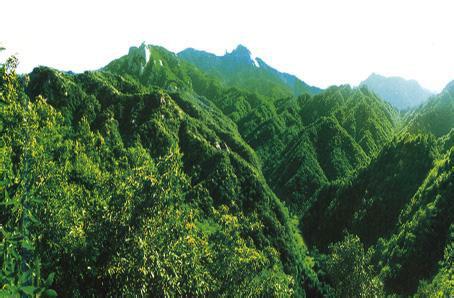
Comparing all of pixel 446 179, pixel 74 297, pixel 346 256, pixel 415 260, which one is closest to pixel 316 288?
pixel 415 260

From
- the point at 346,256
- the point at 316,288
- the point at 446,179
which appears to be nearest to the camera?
the point at 346,256

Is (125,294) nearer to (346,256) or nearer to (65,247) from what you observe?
(65,247)

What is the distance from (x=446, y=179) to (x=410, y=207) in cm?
2290

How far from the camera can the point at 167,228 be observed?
61.4 ft

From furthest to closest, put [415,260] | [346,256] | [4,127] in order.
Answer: [415,260]
[346,256]
[4,127]

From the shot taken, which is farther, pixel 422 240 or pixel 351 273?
pixel 422 240

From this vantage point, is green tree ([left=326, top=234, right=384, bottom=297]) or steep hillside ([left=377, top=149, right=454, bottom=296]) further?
steep hillside ([left=377, top=149, right=454, bottom=296])

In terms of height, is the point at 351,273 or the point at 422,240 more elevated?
the point at 351,273

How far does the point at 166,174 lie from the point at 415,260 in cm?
16125

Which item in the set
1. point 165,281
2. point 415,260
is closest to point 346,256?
point 415,260

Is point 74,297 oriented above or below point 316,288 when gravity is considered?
above

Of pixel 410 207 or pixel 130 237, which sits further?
pixel 410 207

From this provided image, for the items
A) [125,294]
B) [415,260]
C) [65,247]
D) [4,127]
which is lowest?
[415,260]

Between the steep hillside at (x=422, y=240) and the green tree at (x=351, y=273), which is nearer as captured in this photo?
the green tree at (x=351, y=273)
